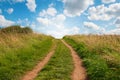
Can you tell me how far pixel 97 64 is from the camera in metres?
12.7

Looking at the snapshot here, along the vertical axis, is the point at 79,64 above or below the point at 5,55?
below

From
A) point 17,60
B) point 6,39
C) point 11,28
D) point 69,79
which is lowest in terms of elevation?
point 69,79

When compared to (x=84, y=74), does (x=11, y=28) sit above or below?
above

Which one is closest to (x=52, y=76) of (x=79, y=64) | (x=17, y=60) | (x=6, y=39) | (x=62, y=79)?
(x=62, y=79)

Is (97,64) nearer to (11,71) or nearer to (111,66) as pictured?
(111,66)

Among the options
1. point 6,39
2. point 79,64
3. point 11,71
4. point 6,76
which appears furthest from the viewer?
point 6,39

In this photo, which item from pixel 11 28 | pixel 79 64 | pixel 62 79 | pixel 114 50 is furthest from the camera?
Result: pixel 11 28

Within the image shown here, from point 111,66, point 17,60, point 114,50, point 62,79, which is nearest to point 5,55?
point 17,60

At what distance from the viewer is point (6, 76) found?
11.1m

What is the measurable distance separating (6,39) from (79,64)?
29.7 feet

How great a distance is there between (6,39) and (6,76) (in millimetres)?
9908

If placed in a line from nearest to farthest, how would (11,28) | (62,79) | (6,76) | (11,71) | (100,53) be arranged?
1. (62,79)
2. (6,76)
3. (11,71)
4. (100,53)
5. (11,28)

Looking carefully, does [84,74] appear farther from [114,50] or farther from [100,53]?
[114,50]

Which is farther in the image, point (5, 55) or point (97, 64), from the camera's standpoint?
point (5, 55)
